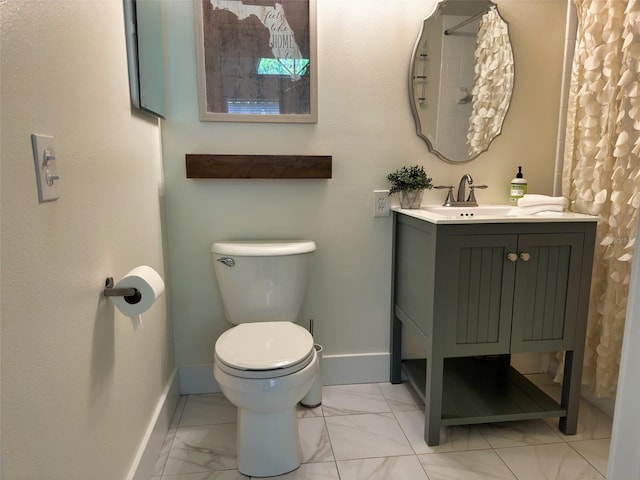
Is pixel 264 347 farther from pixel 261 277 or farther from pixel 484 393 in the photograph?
pixel 484 393

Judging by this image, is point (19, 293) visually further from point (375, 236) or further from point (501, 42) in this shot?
point (501, 42)

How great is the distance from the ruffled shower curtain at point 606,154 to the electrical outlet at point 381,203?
0.83 metres

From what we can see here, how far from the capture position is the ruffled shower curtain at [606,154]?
1603 mm

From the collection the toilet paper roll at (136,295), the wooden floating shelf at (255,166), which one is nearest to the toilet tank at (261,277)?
the wooden floating shelf at (255,166)

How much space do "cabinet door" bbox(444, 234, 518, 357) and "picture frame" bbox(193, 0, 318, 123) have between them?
92cm

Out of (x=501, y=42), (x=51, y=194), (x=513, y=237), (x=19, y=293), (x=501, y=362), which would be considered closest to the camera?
(x=19, y=293)

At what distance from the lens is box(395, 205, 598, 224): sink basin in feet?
5.10

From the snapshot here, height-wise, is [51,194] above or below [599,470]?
above

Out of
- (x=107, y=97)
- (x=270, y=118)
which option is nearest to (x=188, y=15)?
(x=270, y=118)

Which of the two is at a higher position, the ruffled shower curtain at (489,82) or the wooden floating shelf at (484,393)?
the ruffled shower curtain at (489,82)

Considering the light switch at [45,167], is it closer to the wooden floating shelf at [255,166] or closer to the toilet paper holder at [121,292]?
the toilet paper holder at [121,292]

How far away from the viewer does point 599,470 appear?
1.54 meters

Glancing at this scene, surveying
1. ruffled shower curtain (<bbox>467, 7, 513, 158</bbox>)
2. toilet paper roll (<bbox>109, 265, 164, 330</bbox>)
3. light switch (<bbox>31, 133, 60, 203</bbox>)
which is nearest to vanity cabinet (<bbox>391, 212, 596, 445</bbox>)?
ruffled shower curtain (<bbox>467, 7, 513, 158</bbox>)

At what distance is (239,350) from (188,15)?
1.41 meters
